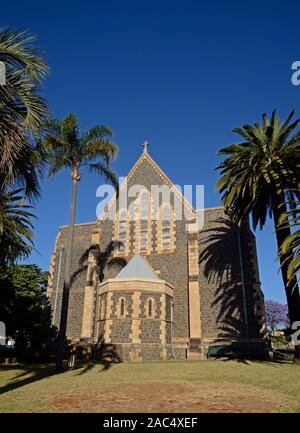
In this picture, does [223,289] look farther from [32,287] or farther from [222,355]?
[32,287]

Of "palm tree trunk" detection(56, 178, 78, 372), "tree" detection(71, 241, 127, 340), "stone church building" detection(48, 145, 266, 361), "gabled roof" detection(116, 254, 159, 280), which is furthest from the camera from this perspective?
"tree" detection(71, 241, 127, 340)

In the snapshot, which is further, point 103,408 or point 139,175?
point 139,175

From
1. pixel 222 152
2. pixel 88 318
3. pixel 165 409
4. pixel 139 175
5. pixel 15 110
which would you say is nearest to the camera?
pixel 165 409

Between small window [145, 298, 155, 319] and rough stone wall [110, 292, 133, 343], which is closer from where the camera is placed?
rough stone wall [110, 292, 133, 343]

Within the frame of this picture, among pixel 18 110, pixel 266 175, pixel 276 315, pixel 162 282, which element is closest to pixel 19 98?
pixel 18 110

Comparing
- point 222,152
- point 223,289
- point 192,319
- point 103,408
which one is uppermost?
point 222,152

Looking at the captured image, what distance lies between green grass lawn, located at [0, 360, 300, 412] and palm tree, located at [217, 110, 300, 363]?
8.32m

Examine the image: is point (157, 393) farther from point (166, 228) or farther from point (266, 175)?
point (166, 228)

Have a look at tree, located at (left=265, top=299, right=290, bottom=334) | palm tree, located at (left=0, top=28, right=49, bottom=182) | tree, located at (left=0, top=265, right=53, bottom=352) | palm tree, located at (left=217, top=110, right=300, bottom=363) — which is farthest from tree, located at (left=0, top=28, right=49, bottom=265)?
tree, located at (left=265, top=299, right=290, bottom=334)

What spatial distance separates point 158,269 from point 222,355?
8.90m

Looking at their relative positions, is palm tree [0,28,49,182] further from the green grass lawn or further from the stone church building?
the stone church building

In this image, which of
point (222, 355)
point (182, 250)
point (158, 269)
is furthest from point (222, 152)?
point (222, 355)

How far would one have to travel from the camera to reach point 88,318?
2805 centimetres

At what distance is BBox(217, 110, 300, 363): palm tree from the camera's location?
1973 centimetres
